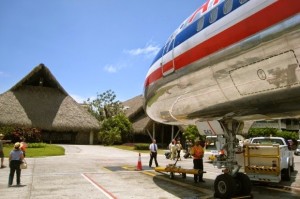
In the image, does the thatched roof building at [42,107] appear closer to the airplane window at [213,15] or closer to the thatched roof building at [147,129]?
the thatched roof building at [147,129]

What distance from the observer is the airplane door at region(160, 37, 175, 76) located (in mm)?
8995

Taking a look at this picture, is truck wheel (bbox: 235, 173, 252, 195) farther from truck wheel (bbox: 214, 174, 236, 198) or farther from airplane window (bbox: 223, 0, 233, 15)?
airplane window (bbox: 223, 0, 233, 15)

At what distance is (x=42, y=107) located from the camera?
45.5 meters

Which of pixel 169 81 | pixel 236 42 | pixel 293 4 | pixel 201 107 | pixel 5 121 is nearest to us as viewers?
pixel 293 4

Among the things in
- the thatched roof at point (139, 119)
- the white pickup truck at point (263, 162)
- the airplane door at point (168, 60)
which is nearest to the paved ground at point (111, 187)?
the white pickup truck at point (263, 162)

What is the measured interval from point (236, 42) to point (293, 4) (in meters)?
1.37

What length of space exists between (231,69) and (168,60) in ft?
9.87

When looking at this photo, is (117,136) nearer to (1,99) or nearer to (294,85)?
(1,99)

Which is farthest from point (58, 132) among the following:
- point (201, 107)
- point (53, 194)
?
point (201, 107)

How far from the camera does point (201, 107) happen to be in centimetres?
853

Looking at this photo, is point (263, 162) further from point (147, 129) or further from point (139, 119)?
point (139, 119)

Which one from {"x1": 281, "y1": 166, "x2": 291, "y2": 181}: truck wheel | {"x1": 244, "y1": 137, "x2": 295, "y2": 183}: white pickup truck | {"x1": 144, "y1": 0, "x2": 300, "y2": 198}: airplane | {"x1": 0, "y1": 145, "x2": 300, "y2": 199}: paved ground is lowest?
{"x1": 0, "y1": 145, "x2": 300, "y2": 199}: paved ground

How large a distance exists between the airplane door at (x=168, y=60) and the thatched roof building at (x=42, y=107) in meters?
36.2

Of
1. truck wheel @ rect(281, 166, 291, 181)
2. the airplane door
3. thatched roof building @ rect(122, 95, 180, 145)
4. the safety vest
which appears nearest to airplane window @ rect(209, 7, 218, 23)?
the airplane door
